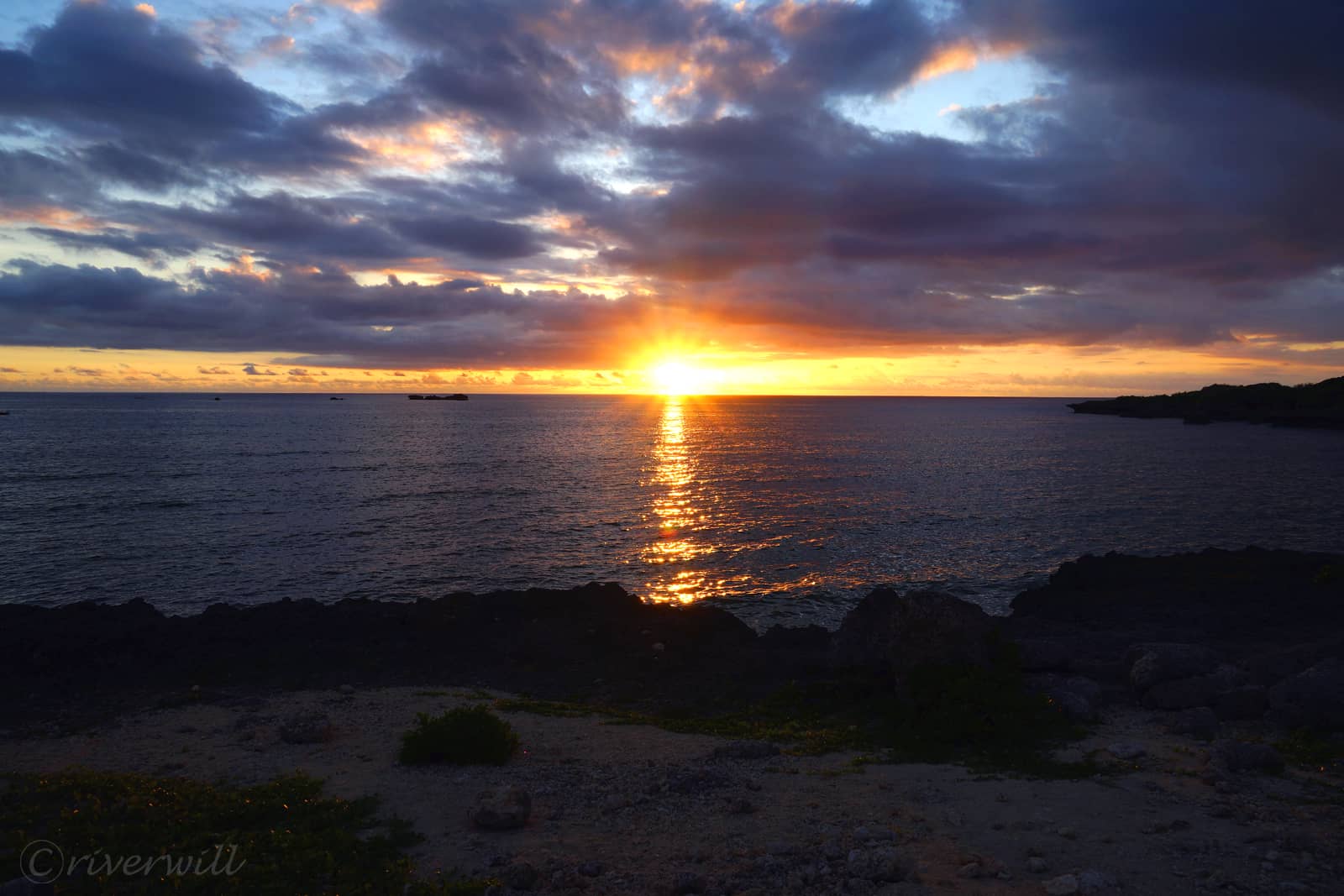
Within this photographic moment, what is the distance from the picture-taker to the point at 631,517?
2212 inches

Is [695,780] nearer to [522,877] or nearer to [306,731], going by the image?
[522,877]

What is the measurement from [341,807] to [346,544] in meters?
35.7

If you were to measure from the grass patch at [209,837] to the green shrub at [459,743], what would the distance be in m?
2.07

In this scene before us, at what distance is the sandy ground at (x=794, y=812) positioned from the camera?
996cm

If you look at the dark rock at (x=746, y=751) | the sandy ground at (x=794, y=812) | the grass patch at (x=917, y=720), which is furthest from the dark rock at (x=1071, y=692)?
the dark rock at (x=746, y=751)

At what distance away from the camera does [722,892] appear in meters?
9.69

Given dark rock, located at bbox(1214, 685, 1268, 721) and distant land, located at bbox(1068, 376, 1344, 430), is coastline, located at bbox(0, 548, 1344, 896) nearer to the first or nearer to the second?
dark rock, located at bbox(1214, 685, 1268, 721)

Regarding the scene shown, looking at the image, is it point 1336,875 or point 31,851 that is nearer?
point 1336,875

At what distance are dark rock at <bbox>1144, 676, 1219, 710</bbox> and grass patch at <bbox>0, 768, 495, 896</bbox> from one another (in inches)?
605

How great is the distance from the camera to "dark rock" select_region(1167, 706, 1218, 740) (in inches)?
601

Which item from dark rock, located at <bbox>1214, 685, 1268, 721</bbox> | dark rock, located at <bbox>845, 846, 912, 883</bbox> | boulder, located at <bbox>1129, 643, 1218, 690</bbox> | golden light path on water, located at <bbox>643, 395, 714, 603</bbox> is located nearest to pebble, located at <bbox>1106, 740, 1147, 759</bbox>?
dark rock, located at <bbox>1214, 685, 1268, 721</bbox>

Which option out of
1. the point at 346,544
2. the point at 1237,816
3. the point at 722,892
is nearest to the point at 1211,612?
the point at 1237,816

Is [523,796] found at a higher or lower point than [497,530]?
higher

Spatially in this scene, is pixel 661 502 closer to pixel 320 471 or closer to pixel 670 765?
pixel 320 471
